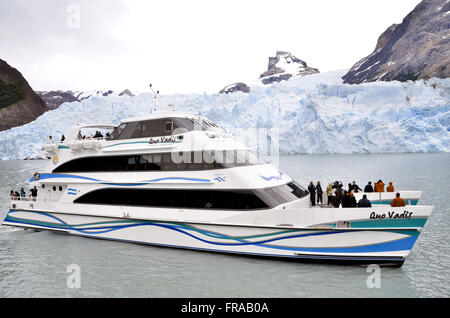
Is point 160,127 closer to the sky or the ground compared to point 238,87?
closer to the ground

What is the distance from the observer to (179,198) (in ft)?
28.1

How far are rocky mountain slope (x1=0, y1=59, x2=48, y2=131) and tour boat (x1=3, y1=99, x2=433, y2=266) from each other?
373 ft

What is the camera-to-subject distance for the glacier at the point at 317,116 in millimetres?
43875

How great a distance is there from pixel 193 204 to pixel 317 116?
4305cm

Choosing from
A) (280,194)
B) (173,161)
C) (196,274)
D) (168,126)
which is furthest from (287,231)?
(168,126)

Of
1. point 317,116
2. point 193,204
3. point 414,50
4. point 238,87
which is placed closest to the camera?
point 193,204

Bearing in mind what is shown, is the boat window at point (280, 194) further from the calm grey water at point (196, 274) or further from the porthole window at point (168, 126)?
the porthole window at point (168, 126)

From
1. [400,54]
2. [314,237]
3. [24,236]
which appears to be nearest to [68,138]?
[24,236]

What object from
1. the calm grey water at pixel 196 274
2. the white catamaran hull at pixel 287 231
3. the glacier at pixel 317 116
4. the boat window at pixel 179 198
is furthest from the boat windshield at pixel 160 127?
the glacier at pixel 317 116

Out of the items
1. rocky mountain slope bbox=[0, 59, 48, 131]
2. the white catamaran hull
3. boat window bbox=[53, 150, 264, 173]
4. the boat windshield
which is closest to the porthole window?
the boat windshield

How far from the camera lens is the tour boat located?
6781 mm

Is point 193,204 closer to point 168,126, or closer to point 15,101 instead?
point 168,126

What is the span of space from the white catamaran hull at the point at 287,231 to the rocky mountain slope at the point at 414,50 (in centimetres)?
8849
